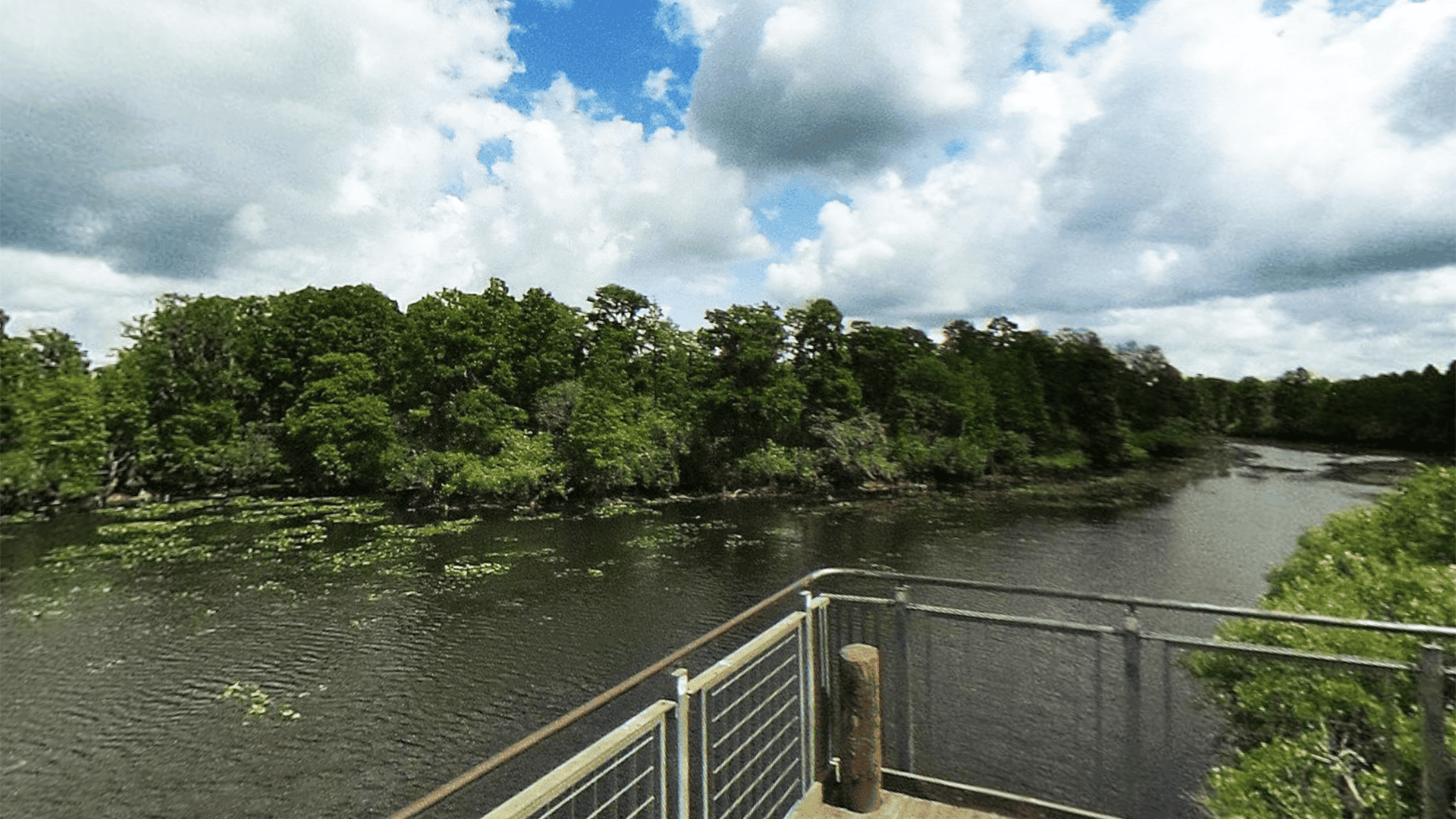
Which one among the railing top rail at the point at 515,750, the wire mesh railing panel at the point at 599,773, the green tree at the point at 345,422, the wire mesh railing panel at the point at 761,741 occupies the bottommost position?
the wire mesh railing panel at the point at 761,741

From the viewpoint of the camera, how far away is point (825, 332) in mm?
42562

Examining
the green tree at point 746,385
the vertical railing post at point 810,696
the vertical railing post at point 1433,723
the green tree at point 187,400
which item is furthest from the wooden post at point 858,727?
the green tree at point 187,400

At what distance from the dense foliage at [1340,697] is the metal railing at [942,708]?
1.34 feet

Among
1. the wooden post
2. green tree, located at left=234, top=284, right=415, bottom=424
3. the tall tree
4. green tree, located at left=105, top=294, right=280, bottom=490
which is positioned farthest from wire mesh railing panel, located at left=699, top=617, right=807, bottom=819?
green tree, located at left=105, top=294, right=280, bottom=490

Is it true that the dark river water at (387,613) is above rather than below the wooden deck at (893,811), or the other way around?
below

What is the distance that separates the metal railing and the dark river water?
531mm

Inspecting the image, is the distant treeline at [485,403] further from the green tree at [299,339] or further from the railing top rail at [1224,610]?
the railing top rail at [1224,610]

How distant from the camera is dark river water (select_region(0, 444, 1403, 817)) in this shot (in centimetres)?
1119

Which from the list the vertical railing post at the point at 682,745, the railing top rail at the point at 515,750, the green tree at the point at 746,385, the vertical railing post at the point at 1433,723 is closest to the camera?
the railing top rail at the point at 515,750

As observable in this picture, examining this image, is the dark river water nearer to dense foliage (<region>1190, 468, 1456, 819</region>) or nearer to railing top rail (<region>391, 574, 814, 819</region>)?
dense foliage (<region>1190, 468, 1456, 819</region>)

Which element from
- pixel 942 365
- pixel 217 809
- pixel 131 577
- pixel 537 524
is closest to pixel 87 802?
pixel 217 809

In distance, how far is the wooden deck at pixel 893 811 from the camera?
403 cm

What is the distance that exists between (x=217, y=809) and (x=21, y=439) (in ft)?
120

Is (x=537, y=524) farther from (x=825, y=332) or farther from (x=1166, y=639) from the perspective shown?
(x=1166, y=639)
